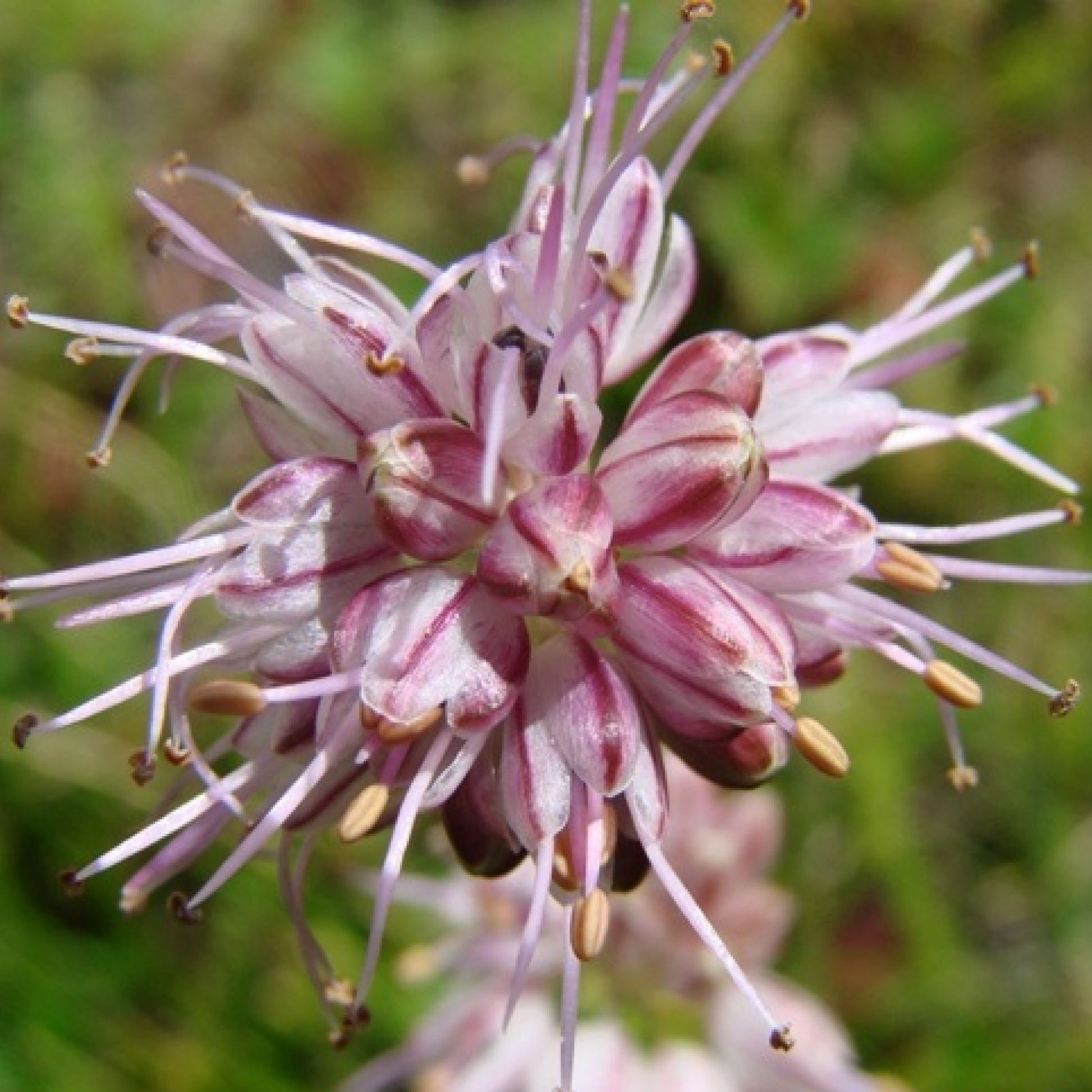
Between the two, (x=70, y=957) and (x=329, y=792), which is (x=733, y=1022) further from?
(x=70, y=957)

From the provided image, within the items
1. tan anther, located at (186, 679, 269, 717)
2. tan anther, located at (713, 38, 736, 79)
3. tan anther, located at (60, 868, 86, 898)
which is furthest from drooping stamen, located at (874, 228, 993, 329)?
tan anther, located at (60, 868, 86, 898)

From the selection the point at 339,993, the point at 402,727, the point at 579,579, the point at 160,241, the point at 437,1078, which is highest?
the point at 160,241

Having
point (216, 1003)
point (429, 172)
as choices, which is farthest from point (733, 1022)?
point (429, 172)

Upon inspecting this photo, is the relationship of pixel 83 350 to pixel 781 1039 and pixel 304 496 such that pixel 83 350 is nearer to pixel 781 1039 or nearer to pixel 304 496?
pixel 304 496

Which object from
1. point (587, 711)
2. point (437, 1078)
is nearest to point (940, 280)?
point (587, 711)

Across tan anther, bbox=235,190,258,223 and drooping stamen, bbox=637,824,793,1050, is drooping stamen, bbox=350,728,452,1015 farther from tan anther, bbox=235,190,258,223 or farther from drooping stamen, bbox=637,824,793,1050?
tan anther, bbox=235,190,258,223

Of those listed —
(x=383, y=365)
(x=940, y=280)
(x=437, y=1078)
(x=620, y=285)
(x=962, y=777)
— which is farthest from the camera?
(x=437, y=1078)

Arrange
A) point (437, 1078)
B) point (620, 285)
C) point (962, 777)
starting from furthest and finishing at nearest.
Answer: point (437, 1078)
point (962, 777)
point (620, 285)
